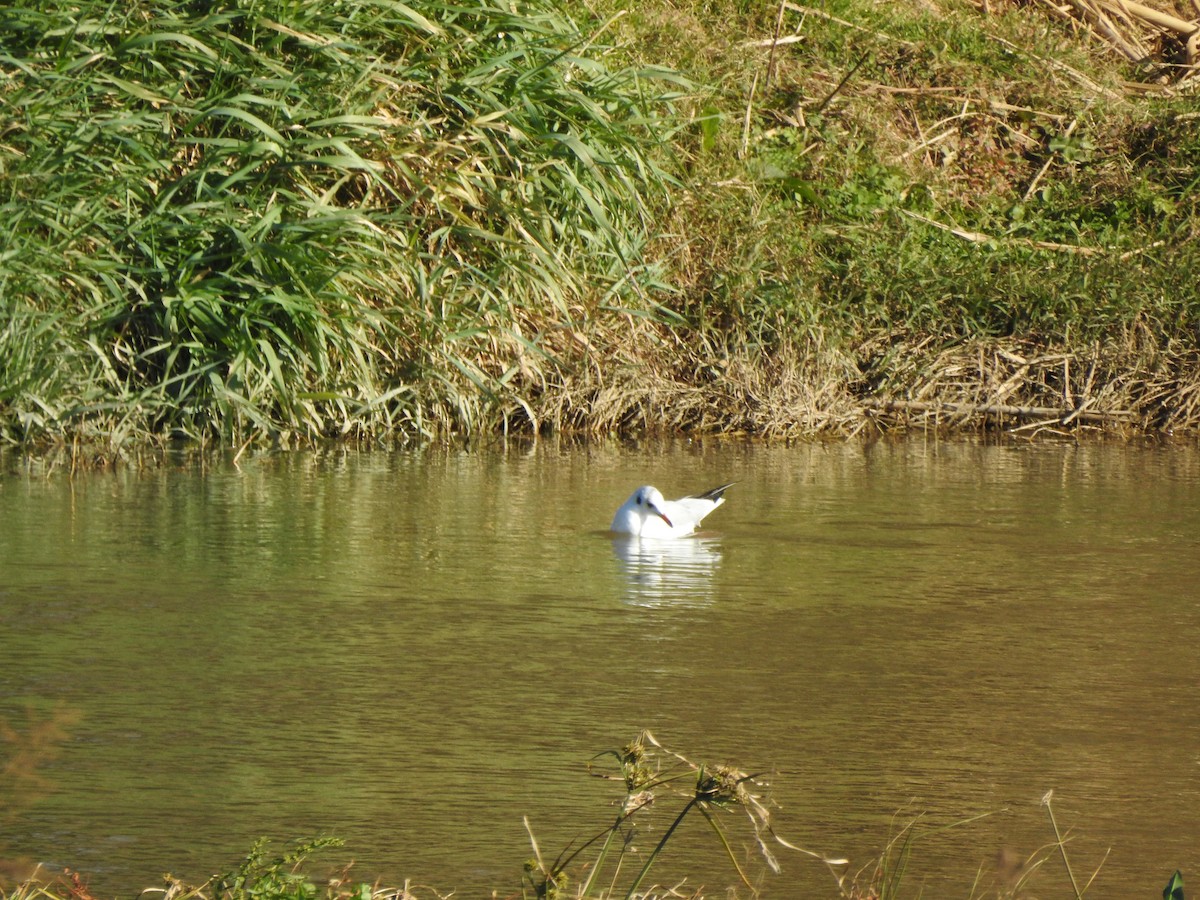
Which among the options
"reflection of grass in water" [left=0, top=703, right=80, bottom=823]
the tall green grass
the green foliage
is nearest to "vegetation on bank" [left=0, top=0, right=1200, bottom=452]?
the tall green grass

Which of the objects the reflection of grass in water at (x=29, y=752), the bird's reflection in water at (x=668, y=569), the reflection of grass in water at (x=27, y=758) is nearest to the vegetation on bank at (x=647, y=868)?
the reflection of grass in water at (x=27, y=758)

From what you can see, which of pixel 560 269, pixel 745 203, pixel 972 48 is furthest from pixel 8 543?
pixel 972 48

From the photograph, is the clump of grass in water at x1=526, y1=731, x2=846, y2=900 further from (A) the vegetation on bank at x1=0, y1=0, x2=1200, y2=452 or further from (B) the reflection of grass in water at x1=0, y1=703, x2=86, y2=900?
(A) the vegetation on bank at x1=0, y1=0, x2=1200, y2=452

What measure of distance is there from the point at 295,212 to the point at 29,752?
617cm

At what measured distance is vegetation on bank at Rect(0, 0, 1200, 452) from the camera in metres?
9.76

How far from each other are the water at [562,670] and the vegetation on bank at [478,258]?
44.7 inches

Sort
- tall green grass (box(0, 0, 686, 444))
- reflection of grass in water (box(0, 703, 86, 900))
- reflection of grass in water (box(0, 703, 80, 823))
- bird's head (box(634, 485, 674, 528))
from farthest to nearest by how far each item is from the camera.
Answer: tall green grass (box(0, 0, 686, 444)) → bird's head (box(634, 485, 674, 528)) → reflection of grass in water (box(0, 703, 80, 823)) → reflection of grass in water (box(0, 703, 86, 900))

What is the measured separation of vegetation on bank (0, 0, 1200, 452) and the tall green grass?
0.9 inches

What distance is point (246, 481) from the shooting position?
869cm

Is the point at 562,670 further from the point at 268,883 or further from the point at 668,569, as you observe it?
the point at 268,883

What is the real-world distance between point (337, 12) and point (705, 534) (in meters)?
4.51

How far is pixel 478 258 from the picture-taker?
10.9m

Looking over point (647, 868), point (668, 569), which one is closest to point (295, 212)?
point (668, 569)

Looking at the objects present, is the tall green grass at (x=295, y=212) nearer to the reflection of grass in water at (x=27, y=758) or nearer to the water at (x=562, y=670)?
the water at (x=562, y=670)
